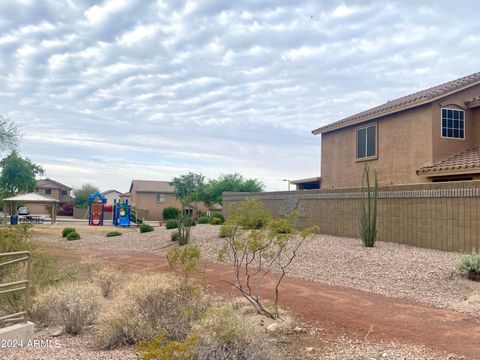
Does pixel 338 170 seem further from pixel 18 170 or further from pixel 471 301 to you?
pixel 18 170

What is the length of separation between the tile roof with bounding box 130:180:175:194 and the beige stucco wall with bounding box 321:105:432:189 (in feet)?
134

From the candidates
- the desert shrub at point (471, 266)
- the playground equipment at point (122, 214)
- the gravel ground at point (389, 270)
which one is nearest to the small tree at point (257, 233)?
the gravel ground at point (389, 270)

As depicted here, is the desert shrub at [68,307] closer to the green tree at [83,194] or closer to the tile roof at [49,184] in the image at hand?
the green tree at [83,194]

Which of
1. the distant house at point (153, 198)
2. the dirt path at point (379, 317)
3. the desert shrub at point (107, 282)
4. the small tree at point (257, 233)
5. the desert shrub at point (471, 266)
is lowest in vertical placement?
the dirt path at point (379, 317)

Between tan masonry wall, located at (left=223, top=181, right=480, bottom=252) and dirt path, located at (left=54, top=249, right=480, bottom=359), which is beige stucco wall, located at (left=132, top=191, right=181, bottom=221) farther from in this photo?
dirt path, located at (left=54, top=249, right=480, bottom=359)

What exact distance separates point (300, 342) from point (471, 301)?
13.5 feet

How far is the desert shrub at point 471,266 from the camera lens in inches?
407

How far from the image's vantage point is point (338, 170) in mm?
23875

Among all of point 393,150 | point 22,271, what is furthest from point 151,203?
point 22,271

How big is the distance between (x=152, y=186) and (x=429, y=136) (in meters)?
49.6

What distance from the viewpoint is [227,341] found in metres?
5.62

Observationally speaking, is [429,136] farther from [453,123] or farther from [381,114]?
[381,114]

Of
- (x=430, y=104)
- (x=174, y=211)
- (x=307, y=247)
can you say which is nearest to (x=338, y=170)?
(x=430, y=104)

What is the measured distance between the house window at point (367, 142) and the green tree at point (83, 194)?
5571 centimetres
